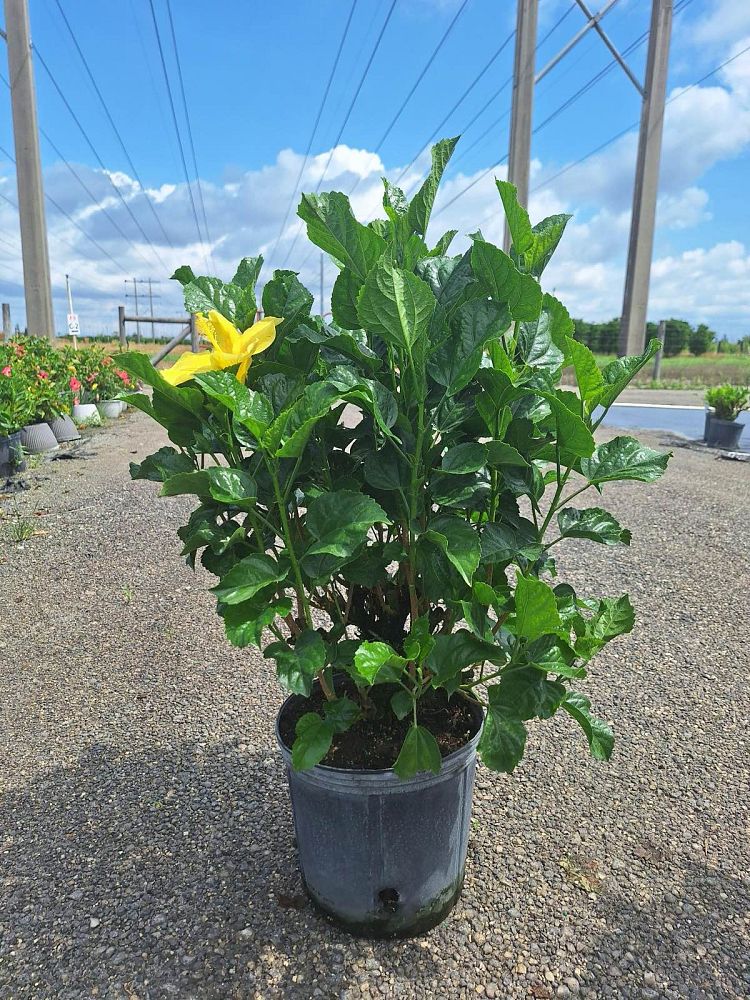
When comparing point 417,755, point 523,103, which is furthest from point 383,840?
point 523,103

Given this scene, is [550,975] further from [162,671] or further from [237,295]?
[162,671]

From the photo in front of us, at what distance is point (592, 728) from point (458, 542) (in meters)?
0.54

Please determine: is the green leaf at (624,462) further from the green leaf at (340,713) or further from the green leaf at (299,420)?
the green leaf at (340,713)

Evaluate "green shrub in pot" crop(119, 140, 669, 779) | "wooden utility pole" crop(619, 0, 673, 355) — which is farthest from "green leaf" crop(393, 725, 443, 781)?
"wooden utility pole" crop(619, 0, 673, 355)

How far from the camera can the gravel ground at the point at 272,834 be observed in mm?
1433

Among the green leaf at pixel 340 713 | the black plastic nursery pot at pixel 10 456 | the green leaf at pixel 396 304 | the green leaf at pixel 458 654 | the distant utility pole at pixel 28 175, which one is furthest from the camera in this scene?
the distant utility pole at pixel 28 175

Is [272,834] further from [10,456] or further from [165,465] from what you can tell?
[10,456]

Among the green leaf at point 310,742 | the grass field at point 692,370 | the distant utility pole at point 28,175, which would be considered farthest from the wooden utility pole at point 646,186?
the green leaf at point 310,742

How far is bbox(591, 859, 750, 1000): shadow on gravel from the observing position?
1404mm

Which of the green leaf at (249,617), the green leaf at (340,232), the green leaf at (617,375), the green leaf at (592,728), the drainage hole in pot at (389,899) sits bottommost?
the drainage hole in pot at (389,899)

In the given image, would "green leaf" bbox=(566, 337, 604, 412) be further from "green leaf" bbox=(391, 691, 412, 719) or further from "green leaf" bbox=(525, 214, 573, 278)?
"green leaf" bbox=(391, 691, 412, 719)

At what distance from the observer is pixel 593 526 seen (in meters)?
1.32

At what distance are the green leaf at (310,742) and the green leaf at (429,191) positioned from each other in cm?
93

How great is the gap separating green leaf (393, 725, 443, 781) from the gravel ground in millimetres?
521
